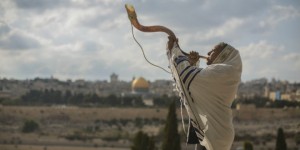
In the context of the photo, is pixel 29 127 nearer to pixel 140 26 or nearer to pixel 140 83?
pixel 140 83

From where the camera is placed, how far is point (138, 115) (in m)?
59.5

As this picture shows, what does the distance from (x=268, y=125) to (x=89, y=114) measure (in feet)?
57.2

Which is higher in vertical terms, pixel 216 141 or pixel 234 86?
pixel 234 86

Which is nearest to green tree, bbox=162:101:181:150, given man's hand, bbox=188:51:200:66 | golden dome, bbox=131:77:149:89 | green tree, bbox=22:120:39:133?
man's hand, bbox=188:51:200:66

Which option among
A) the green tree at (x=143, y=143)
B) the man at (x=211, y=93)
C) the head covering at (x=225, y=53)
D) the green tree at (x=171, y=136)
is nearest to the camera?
the man at (x=211, y=93)

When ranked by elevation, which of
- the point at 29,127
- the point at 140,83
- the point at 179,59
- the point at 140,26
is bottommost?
the point at 29,127

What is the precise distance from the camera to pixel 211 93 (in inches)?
103

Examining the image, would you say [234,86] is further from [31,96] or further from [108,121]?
[31,96]

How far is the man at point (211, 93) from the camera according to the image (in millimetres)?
2600

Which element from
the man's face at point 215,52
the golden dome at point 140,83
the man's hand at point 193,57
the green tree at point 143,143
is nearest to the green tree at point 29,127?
the golden dome at point 140,83

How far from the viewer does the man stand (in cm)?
260

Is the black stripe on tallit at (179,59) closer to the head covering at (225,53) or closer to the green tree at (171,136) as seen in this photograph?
the head covering at (225,53)

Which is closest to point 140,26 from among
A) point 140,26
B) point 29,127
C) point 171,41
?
point 140,26

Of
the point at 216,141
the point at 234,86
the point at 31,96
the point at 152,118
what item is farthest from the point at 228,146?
the point at 31,96
